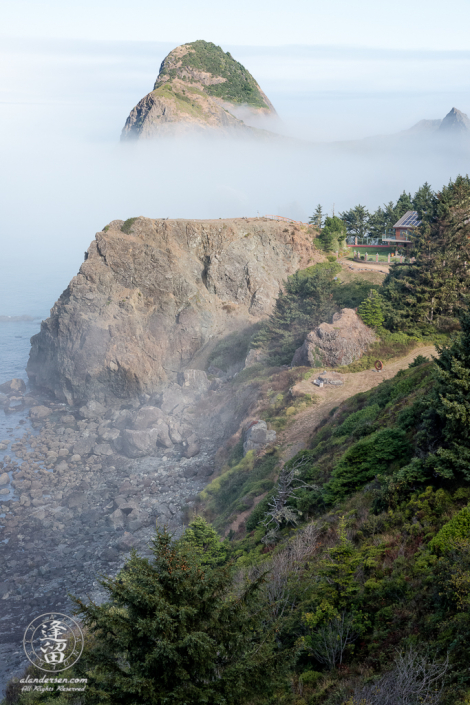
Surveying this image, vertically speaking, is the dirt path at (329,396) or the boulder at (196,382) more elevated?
the dirt path at (329,396)

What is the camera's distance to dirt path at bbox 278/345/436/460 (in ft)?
103

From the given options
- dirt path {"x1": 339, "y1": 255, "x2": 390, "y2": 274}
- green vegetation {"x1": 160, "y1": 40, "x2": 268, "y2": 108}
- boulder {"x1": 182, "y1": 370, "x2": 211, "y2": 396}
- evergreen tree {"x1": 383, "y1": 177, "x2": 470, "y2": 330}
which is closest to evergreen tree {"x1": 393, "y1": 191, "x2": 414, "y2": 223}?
dirt path {"x1": 339, "y1": 255, "x2": 390, "y2": 274}

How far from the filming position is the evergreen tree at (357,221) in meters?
69.4

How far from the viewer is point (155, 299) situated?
6122 centimetres

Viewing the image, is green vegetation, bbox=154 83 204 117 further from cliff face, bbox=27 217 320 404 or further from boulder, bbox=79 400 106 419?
Answer: boulder, bbox=79 400 106 419

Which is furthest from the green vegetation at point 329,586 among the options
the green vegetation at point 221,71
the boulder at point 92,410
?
the green vegetation at point 221,71

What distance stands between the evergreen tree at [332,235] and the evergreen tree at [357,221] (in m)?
5.43

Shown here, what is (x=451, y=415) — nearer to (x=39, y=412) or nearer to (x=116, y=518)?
(x=116, y=518)

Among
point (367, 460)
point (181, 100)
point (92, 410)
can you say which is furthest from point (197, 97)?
point (367, 460)

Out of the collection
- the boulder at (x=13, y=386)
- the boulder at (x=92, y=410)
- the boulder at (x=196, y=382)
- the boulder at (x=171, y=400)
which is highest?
the boulder at (x=196, y=382)

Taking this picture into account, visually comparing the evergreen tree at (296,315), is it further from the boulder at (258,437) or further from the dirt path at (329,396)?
the boulder at (258,437)

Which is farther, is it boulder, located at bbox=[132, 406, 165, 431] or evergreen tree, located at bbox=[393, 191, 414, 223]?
evergreen tree, located at bbox=[393, 191, 414, 223]

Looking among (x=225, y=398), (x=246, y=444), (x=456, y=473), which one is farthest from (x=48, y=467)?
(x=456, y=473)

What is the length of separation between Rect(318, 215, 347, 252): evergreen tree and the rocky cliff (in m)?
41.3
